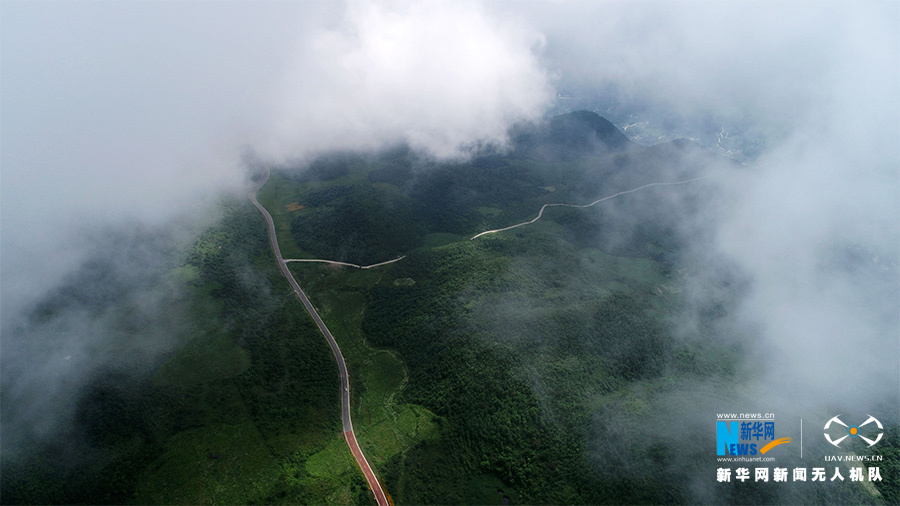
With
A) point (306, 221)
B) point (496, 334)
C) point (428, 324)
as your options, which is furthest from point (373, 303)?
point (306, 221)

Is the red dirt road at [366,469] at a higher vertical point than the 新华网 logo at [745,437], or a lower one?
lower

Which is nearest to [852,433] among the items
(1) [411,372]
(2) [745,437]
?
(2) [745,437]

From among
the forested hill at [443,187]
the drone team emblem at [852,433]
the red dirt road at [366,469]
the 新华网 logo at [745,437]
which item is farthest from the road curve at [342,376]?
the drone team emblem at [852,433]

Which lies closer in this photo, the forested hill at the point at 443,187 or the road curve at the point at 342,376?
the road curve at the point at 342,376

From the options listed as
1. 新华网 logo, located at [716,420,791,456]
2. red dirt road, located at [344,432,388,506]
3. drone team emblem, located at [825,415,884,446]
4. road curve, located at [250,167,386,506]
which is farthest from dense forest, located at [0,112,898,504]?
drone team emblem, located at [825,415,884,446]

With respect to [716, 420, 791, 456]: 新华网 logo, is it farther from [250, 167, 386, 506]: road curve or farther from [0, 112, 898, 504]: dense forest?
[250, 167, 386, 506]: road curve

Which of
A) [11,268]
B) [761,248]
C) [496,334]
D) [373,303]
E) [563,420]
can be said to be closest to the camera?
[563,420]

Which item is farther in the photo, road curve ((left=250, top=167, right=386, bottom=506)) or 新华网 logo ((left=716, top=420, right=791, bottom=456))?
road curve ((left=250, top=167, right=386, bottom=506))

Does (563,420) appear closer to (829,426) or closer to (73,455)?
(829,426)

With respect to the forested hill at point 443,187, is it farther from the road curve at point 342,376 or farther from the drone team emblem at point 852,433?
the drone team emblem at point 852,433
